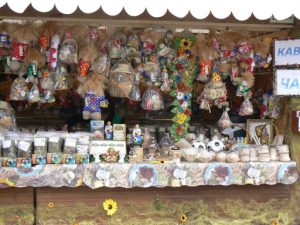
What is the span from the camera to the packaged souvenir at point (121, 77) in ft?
16.3

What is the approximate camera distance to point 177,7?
165 inches

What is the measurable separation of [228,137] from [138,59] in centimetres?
132

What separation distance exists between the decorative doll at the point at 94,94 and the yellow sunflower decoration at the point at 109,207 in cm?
83

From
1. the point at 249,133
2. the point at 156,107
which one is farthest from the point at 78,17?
the point at 249,133

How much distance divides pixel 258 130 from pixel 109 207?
5.92ft

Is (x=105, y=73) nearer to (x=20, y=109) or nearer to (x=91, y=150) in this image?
(x=91, y=150)

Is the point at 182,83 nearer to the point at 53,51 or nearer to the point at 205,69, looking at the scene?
the point at 205,69

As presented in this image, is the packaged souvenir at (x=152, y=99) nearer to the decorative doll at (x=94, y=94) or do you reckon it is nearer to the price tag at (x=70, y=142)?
the decorative doll at (x=94, y=94)

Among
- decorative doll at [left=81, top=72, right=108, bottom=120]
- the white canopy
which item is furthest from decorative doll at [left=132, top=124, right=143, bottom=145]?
the white canopy

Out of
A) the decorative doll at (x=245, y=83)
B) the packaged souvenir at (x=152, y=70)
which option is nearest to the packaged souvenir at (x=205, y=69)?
the decorative doll at (x=245, y=83)

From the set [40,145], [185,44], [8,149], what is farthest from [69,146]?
[185,44]

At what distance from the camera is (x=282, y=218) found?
517 centimetres

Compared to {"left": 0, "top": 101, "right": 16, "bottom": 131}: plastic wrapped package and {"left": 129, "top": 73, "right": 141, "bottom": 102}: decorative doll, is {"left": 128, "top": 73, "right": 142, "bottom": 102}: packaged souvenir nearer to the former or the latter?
{"left": 129, "top": 73, "right": 141, "bottom": 102}: decorative doll

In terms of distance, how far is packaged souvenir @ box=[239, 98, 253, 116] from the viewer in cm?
536
